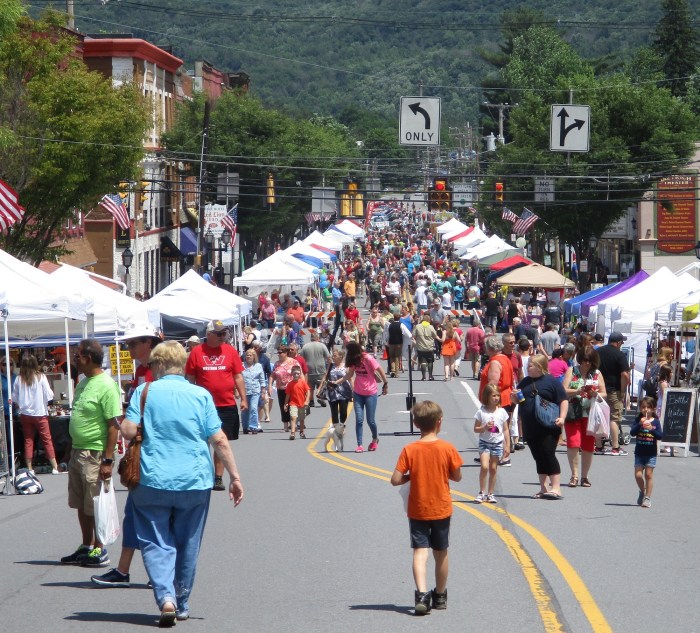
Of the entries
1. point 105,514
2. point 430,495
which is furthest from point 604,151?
point 430,495

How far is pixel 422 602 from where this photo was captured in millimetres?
7668

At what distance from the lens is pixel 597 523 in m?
11.7

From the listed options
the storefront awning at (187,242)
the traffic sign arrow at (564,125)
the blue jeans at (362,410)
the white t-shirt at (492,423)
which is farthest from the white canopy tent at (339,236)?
the white t-shirt at (492,423)

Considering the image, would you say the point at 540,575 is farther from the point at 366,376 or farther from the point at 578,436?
the point at 366,376

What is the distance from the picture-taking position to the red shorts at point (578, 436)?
1436 cm

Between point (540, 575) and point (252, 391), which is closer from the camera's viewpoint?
point (540, 575)

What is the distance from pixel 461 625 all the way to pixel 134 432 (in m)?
2.33

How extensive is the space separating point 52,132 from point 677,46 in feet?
243

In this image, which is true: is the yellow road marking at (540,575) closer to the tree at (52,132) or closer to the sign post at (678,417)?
the sign post at (678,417)

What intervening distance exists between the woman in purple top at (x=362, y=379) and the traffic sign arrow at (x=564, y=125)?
57.5 ft

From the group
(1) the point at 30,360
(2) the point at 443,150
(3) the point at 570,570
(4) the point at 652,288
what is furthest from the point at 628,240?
(2) the point at 443,150

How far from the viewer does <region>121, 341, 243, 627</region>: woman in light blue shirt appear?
720 centimetres

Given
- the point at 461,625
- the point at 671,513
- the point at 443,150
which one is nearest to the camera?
the point at 461,625

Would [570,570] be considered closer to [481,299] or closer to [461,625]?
[461,625]
